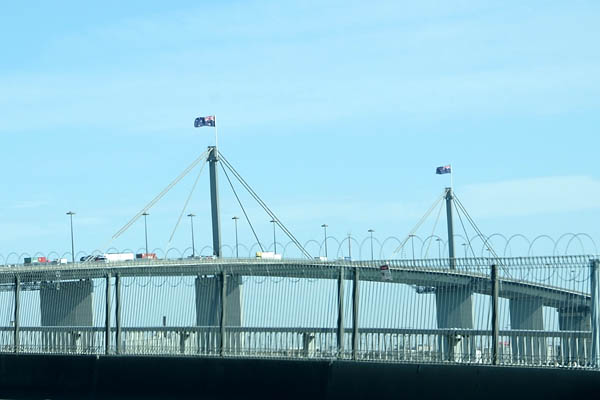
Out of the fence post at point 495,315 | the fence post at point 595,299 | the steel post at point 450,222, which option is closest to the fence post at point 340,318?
the fence post at point 495,315

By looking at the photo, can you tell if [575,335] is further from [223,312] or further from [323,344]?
[223,312]

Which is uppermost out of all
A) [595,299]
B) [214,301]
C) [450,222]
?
[450,222]

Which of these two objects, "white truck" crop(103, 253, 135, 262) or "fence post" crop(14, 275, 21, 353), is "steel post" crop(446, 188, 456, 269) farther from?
"fence post" crop(14, 275, 21, 353)

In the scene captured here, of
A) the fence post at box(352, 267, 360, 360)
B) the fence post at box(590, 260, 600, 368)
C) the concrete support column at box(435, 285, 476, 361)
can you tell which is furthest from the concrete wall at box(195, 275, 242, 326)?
the fence post at box(590, 260, 600, 368)

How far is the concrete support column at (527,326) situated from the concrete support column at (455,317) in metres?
Result: 0.68

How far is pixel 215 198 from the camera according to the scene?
108000mm

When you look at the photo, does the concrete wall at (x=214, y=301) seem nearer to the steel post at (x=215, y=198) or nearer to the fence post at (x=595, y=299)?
the fence post at (x=595, y=299)

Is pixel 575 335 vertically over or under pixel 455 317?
under

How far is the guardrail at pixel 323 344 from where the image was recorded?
15.3m

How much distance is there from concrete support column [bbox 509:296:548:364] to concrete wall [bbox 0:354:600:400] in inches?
9.1

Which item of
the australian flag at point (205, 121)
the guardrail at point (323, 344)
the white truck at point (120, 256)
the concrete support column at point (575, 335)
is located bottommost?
the white truck at point (120, 256)

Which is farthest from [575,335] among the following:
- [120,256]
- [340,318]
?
[120,256]

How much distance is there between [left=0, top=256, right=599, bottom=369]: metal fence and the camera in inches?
594

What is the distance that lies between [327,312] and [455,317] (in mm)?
2548
